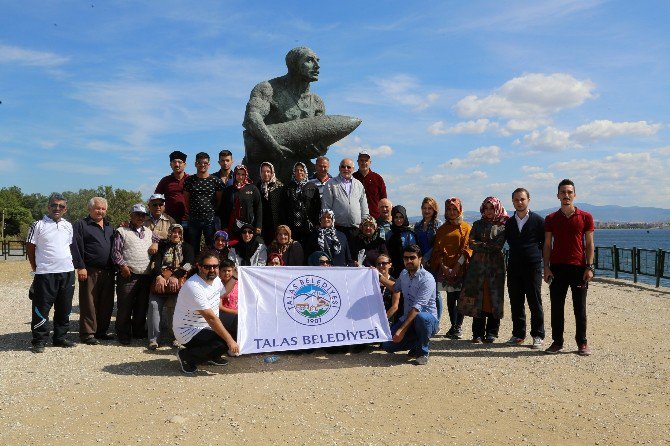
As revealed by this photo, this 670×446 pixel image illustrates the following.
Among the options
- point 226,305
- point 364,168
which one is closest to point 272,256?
point 226,305

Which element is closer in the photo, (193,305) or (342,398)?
(342,398)

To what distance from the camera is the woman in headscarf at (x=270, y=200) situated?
23.6ft

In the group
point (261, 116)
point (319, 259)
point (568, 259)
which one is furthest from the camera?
point (261, 116)

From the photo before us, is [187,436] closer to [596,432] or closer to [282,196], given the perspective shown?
[596,432]

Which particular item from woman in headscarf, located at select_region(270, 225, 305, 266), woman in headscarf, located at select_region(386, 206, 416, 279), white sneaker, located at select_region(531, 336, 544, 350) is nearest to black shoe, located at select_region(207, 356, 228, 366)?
woman in headscarf, located at select_region(270, 225, 305, 266)

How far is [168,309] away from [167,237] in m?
0.88

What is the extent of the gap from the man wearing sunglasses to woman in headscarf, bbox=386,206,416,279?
384 centimetres

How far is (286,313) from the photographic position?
564 cm

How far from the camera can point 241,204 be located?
6805 millimetres

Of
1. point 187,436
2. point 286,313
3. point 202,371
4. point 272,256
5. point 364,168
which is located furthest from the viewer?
point 364,168

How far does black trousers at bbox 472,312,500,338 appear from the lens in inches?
263

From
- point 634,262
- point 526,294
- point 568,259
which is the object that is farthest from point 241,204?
point 634,262

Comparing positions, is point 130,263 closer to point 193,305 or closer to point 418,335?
point 193,305

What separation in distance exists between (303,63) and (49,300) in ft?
17.7
